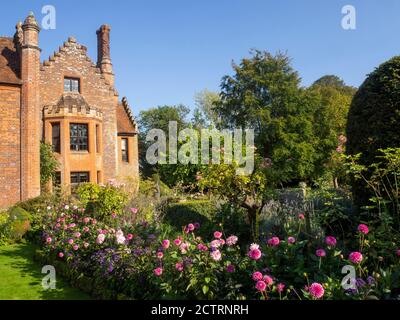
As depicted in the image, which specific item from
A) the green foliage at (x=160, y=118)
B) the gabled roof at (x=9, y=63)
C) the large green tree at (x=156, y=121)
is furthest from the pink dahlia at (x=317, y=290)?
the green foliage at (x=160, y=118)

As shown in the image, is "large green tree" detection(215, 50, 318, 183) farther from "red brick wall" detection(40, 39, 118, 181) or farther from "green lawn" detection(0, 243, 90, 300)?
"green lawn" detection(0, 243, 90, 300)

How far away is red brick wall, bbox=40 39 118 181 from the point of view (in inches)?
883

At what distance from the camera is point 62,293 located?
680 centimetres

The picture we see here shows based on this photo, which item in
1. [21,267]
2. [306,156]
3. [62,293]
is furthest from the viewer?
[306,156]

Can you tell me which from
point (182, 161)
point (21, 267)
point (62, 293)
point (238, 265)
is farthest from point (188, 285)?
point (182, 161)

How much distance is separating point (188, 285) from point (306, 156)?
28252 mm

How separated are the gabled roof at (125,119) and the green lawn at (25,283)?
16297 mm

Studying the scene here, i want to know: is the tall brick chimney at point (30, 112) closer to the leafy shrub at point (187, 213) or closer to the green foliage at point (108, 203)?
the green foliage at point (108, 203)

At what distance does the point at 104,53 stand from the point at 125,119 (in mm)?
4817

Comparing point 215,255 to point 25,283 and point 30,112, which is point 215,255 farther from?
point 30,112

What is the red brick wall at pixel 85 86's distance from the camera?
22.4 m

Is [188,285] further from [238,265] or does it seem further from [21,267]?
[21,267]
